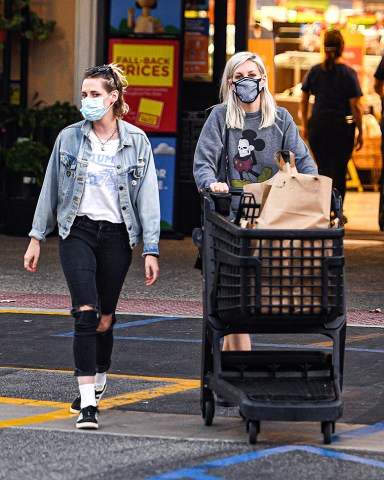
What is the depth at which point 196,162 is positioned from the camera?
6.43 m

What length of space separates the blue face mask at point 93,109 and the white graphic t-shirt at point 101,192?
0.18 metres

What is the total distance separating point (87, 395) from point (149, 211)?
0.92 m

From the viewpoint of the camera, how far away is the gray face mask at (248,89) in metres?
6.34

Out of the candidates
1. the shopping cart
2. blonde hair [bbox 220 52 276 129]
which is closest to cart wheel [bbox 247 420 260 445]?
the shopping cart

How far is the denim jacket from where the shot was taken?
625 cm

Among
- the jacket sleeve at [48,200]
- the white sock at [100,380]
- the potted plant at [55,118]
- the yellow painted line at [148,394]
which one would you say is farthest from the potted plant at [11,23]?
the white sock at [100,380]

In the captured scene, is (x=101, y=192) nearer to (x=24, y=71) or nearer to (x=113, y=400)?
(x=113, y=400)

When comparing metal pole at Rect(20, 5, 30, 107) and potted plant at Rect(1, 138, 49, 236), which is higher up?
metal pole at Rect(20, 5, 30, 107)

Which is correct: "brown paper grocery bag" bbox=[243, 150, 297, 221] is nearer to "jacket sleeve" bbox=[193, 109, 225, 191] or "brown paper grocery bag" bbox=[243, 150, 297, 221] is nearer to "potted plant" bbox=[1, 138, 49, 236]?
"jacket sleeve" bbox=[193, 109, 225, 191]

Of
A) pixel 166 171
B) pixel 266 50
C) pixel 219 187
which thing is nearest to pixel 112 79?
pixel 219 187

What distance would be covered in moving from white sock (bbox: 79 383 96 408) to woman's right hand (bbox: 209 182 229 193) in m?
1.07

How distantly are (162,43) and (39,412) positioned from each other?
8.02 metres

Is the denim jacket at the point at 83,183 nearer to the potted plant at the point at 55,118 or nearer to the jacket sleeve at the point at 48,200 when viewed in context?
the jacket sleeve at the point at 48,200

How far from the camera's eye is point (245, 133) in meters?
6.43
